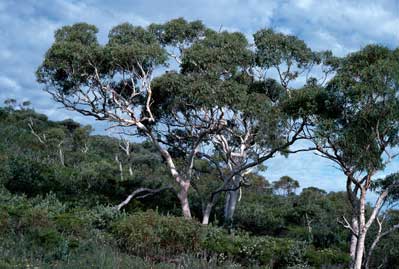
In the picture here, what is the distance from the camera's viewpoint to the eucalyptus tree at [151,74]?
19.5m

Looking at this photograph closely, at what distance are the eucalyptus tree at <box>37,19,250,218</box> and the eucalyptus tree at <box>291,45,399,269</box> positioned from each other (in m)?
5.02

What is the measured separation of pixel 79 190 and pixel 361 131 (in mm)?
14168

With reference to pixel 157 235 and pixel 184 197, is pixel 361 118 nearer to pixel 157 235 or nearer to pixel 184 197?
pixel 157 235

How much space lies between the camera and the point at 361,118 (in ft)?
46.2

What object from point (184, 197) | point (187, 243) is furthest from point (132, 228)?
point (184, 197)

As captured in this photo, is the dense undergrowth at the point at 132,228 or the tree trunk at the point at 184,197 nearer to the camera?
the dense undergrowth at the point at 132,228

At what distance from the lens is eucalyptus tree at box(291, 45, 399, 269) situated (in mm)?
13594

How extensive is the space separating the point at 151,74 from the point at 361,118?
9.55 meters

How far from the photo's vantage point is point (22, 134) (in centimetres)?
4450

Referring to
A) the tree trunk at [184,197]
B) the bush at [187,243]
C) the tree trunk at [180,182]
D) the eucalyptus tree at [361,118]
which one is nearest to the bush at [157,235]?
the bush at [187,243]

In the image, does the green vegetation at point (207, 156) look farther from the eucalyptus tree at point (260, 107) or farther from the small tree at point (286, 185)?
the small tree at point (286, 185)

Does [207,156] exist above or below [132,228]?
above

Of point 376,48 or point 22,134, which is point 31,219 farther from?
point 22,134

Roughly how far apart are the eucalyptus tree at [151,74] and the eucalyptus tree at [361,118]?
502 cm
